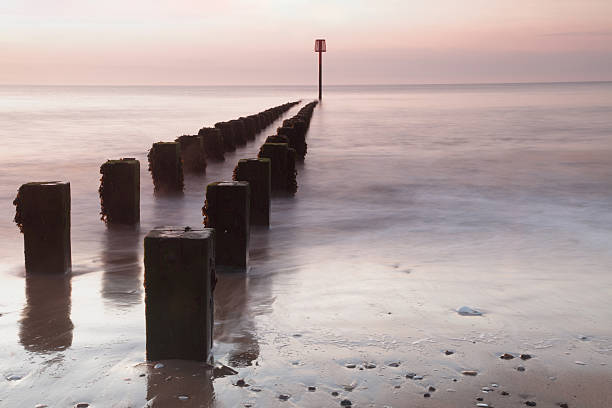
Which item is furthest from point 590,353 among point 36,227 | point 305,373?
point 36,227

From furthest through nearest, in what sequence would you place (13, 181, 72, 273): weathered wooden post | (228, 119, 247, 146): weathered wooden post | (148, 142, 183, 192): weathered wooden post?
1. (228, 119, 247, 146): weathered wooden post
2. (148, 142, 183, 192): weathered wooden post
3. (13, 181, 72, 273): weathered wooden post

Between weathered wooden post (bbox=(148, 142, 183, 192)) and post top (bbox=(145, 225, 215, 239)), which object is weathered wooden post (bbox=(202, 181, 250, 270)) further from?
weathered wooden post (bbox=(148, 142, 183, 192))

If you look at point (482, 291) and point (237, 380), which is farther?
point (482, 291)

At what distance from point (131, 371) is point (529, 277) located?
11.0ft

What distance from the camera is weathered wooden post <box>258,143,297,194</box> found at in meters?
9.92

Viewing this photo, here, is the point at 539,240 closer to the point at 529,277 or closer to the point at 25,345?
the point at 529,277

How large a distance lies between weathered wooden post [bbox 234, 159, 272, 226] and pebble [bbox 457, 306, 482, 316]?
3.06m

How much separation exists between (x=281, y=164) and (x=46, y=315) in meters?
5.74

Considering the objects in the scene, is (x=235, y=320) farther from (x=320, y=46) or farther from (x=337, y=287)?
(x=320, y=46)

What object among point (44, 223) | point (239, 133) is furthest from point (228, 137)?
point (44, 223)

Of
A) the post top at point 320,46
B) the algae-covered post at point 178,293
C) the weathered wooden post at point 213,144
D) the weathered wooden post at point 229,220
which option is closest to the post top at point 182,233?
the algae-covered post at point 178,293

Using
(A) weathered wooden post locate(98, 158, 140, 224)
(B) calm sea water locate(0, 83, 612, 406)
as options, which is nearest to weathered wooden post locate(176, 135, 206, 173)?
(B) calm sea water locate(0, 83, 612, 406)

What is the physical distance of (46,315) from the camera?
4.54 meters

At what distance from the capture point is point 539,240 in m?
7.26
